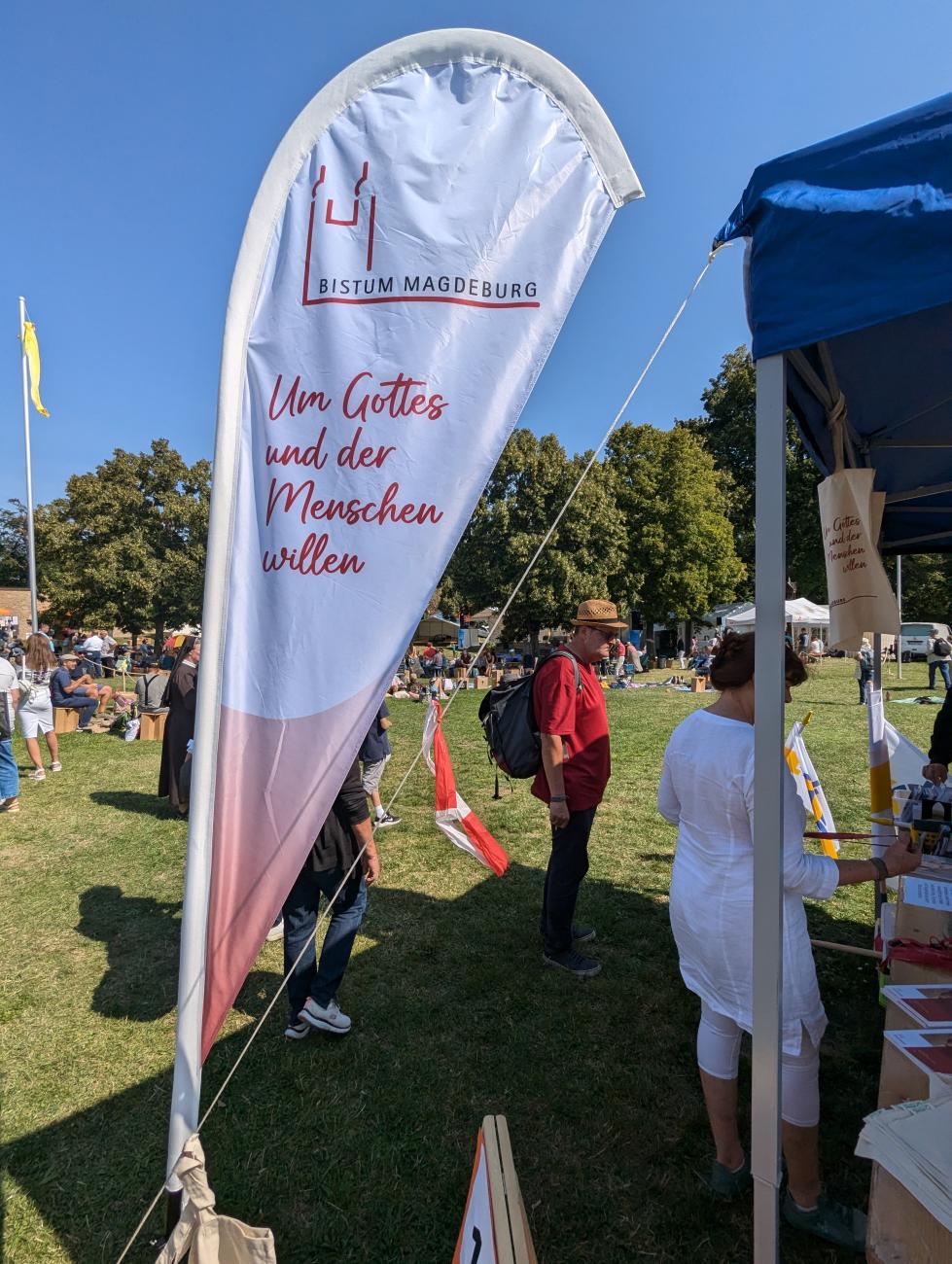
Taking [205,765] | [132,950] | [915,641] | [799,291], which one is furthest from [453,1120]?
[915,641]

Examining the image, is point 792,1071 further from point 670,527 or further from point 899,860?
point 670,527

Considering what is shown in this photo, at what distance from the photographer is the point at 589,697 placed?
11.5 ft

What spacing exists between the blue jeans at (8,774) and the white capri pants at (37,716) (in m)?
1.47

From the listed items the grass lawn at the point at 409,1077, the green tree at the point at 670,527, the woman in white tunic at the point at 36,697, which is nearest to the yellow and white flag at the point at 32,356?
the woman in white tunic at the point at 36,697

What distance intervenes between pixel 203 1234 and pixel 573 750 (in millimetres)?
2394

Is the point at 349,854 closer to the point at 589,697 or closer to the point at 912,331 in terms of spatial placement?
the point at 589,697

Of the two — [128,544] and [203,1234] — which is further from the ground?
[128,544]

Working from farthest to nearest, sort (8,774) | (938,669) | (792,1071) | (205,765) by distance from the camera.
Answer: (938,669)
(8,774)
(792,1071)
(205,765)

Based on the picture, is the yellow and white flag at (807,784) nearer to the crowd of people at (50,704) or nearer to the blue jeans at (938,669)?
the crowd of people at (50,704)

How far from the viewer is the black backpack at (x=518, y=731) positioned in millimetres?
3518

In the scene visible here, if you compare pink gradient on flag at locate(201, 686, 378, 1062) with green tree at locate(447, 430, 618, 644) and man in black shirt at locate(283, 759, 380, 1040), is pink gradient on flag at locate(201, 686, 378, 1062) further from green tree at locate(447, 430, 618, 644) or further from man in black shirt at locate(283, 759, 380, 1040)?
green tree at locate(447, 430, 618, 644)

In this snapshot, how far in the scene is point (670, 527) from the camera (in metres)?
30.4

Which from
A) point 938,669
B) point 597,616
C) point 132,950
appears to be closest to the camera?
point 597,616

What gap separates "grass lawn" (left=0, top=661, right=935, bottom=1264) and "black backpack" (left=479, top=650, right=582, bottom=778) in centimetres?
117
